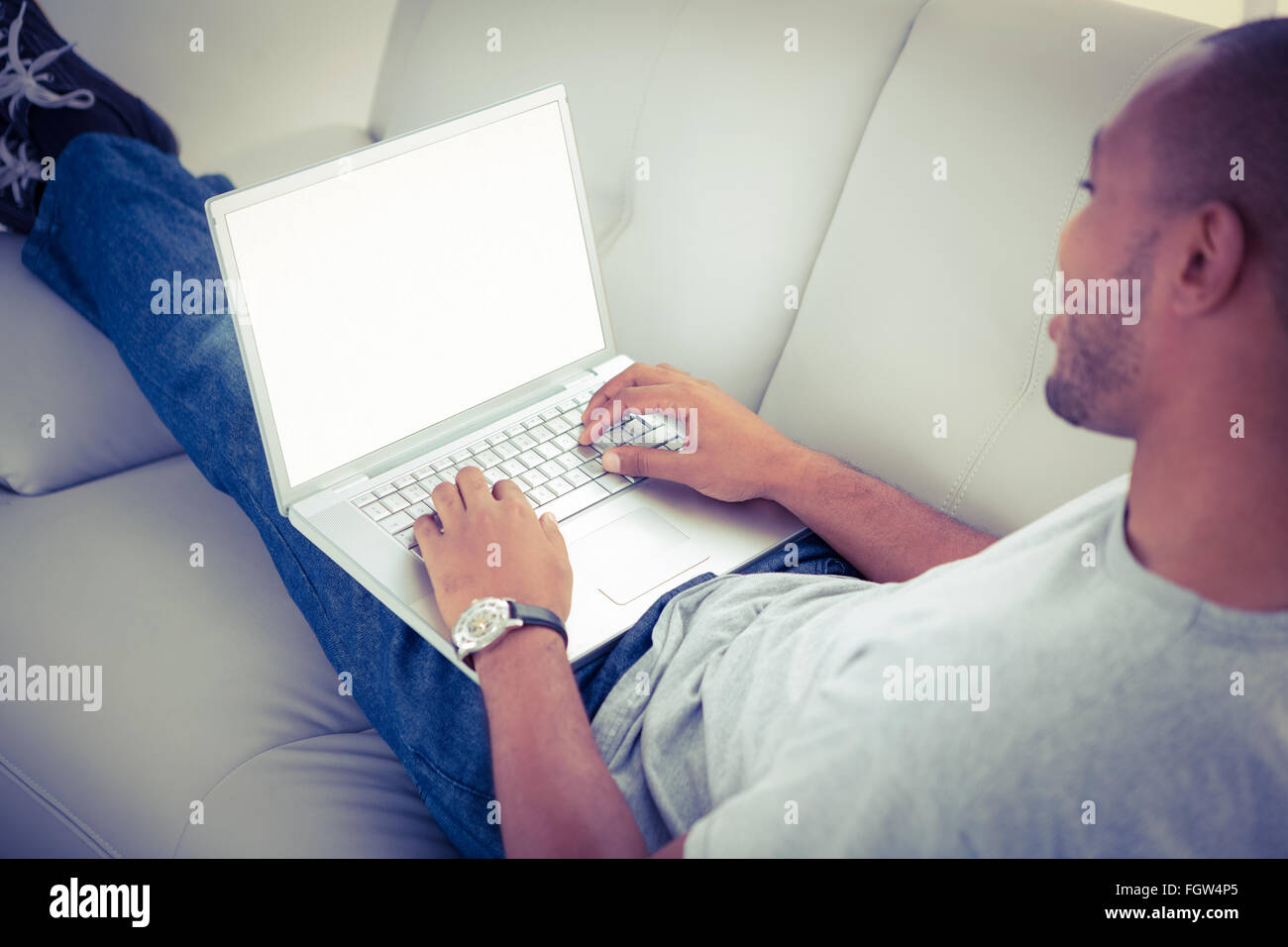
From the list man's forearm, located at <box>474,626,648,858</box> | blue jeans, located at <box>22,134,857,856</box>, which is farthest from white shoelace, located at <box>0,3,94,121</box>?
man's forearm, located at <box>474,626,648,858</box>

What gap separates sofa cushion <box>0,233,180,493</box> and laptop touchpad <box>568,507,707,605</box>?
30.3 inches

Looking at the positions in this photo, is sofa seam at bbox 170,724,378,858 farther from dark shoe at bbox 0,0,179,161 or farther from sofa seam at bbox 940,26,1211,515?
dark shoe at bbox 0,0,179,161

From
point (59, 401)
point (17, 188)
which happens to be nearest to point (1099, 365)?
point (59, 401)

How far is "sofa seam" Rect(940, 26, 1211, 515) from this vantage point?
979 mm

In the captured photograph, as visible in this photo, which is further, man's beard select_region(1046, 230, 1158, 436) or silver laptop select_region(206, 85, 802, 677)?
silver laptop select_region(206, 85, 802, 677)

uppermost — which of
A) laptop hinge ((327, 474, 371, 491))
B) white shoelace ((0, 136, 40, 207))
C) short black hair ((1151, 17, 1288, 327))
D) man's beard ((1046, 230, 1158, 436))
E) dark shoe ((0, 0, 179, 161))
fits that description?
dark shoe ((0, 0, 179, 161))

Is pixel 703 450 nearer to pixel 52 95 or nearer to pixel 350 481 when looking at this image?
pixel 350 481

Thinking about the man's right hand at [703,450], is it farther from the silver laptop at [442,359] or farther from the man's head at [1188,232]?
the man's head at [1188,232]

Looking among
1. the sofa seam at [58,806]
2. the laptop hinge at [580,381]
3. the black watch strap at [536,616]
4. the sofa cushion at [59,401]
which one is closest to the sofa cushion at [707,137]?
the laptop hinge at [580,381]

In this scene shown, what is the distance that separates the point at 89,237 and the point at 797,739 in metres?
1.28

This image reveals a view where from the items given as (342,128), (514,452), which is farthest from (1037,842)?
(342,128)

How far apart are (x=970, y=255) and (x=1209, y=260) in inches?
22.4

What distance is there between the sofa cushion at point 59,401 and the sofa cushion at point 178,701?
0.16ft
